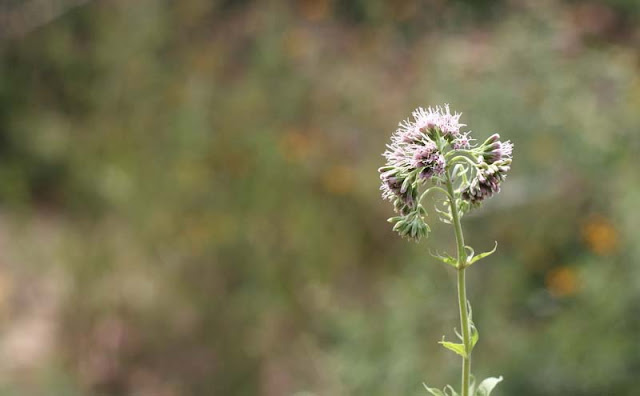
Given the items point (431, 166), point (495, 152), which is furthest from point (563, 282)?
point (431, 166)

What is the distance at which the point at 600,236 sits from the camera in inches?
165

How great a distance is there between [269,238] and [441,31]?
2.64 meters

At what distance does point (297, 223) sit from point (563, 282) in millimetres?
1654

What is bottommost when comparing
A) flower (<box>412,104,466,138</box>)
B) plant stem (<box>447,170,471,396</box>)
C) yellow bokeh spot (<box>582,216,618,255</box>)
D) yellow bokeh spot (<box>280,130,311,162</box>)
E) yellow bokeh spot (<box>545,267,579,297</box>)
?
plant stem (<box>447,170,471,396</box>)

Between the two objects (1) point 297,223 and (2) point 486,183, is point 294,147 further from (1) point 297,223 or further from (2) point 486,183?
(2) point 486,183

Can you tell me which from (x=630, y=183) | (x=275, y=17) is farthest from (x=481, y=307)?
(x=275, y=17)

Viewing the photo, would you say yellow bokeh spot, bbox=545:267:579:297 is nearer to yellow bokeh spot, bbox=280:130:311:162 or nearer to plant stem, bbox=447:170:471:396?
yellow bokeh spot, bbox=280:130:311:162

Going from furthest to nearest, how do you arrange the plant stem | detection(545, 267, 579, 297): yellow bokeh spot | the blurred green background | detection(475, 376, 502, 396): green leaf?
1. detection(545, 267, 579, 297): yellow bokeh spot
2. the blurred green background
3. detection(475, 376, 502, 396): green leaf
4. the plant stem

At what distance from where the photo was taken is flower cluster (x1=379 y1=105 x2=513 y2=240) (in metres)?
1.34

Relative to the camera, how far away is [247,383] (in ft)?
14.6

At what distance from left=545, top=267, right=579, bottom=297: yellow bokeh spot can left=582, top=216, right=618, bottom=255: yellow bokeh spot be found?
179mm

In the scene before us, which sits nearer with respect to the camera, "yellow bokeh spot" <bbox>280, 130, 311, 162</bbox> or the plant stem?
the plant stem

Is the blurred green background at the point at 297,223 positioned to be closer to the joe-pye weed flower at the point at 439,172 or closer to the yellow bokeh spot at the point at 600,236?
the yellow bokeh spot at the point at 600,236

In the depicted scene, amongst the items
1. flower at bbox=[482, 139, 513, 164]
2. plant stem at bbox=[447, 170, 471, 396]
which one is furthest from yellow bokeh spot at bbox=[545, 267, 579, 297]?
plant stem at bbox=[447, 170, 471, 396]
